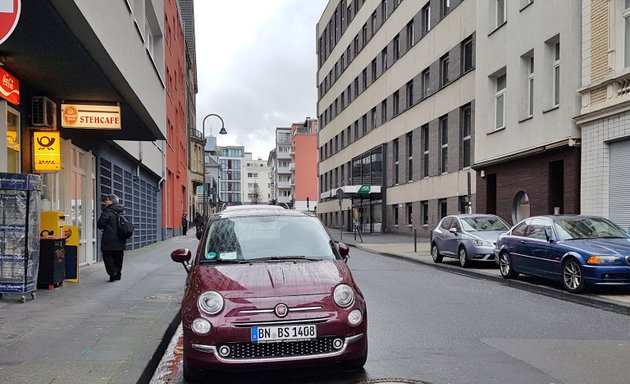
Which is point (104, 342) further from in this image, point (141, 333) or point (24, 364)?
point (24, 364)

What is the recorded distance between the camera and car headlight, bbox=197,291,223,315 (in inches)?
191

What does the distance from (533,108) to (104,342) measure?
56.4 ft

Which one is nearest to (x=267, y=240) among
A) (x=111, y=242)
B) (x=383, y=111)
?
(x=111, y=242)

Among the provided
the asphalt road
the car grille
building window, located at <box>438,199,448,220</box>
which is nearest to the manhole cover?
the asphalt road

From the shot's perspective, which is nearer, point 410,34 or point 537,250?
point 537,250

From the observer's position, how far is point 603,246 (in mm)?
10297

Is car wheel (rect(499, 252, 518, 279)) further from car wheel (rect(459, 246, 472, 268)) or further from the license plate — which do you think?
the license plate

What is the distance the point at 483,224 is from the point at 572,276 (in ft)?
Answer: 20.2

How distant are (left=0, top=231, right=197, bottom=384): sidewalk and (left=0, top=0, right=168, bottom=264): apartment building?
2.55m

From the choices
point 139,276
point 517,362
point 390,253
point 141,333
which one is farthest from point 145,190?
point 517,362

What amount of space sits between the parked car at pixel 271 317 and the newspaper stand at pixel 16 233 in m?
4.15

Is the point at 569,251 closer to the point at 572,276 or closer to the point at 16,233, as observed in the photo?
the point at 572,276

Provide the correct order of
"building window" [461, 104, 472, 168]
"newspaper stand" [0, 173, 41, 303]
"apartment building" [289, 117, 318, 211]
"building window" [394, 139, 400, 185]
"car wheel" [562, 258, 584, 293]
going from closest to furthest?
"newspaper stand" [0, 173, 41, 303] < "car wheel" [562, 258, 584, 293] < "building window" [461, 104, 472, 168] < "building window" [394, 139, 400, 185] < "apartment building" [289, 117, 318, 211]

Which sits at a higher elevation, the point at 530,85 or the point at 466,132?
the point at 530,85
